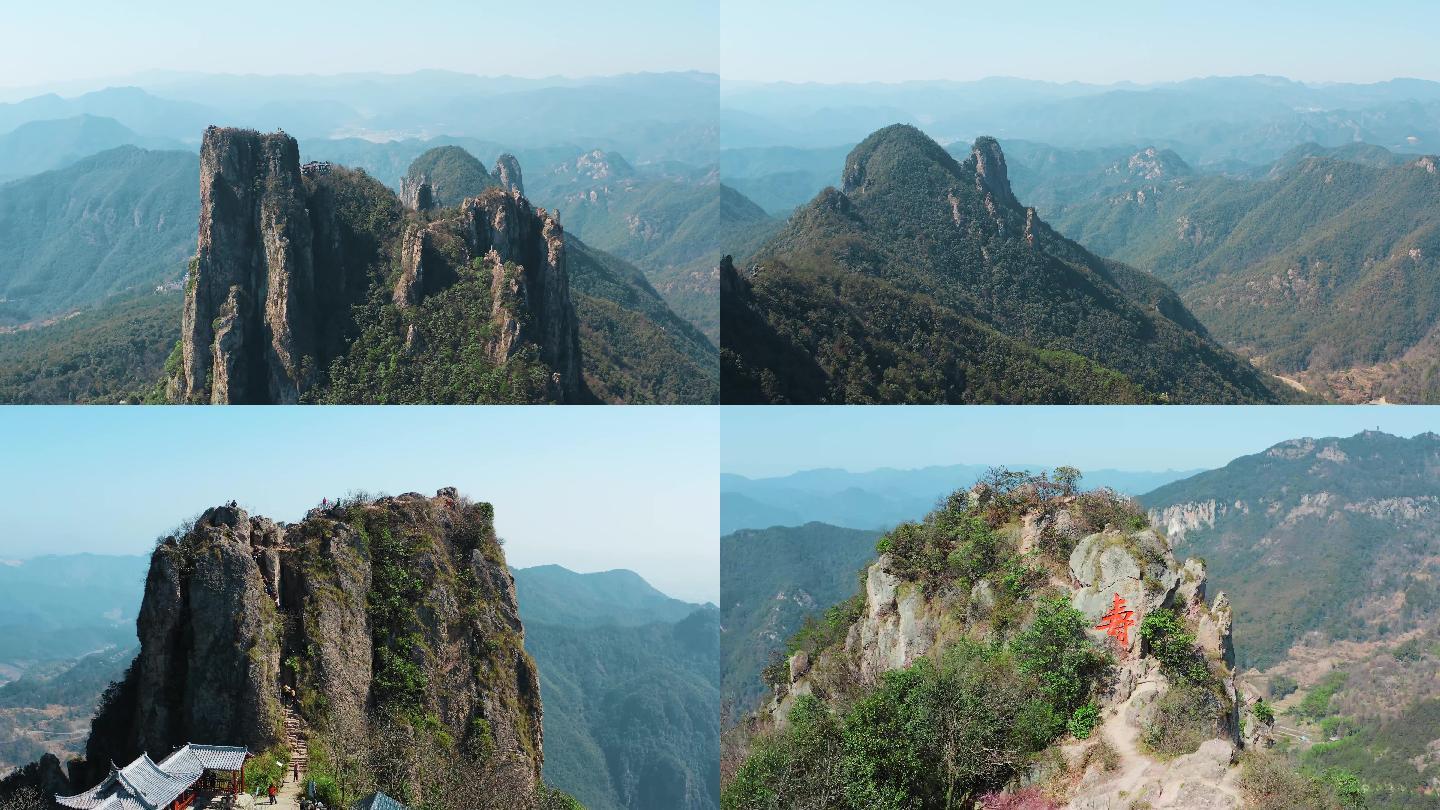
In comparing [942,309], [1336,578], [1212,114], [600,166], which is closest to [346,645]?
[942,309]

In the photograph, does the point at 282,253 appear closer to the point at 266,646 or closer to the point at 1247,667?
the point at 266,646

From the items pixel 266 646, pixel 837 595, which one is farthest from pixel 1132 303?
pixel 266 646

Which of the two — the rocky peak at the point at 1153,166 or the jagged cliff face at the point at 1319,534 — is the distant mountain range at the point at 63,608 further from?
the rocky peak at the point at 1153,166

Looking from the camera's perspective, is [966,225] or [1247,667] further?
[1247,667]

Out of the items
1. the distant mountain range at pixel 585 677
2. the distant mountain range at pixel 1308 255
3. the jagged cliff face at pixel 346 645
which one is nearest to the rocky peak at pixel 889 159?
the distant mountain range at pixel 1308 255

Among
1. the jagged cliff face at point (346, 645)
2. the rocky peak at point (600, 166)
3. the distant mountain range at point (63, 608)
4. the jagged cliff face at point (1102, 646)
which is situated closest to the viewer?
the jagged cliff face at point (1102, 646)

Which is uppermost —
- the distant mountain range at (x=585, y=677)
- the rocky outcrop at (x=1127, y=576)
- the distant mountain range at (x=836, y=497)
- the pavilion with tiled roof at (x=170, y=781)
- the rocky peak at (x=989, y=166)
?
the rocky peak at (x=989, y=166)
